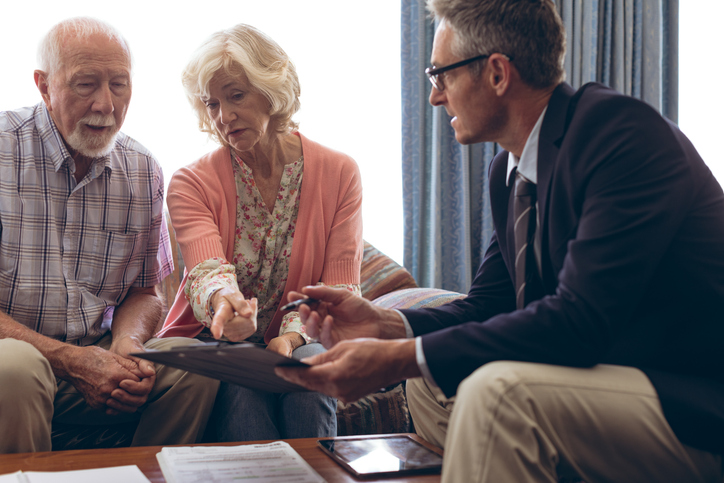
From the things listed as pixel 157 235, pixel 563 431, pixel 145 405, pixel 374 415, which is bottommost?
pixel 374 415

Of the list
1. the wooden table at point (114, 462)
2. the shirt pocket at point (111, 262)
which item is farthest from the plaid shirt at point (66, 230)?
the wooden table at point (114, 462)

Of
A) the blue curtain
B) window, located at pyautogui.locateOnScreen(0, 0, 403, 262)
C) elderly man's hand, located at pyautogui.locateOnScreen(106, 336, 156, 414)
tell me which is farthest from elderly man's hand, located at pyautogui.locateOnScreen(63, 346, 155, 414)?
the blue curtain

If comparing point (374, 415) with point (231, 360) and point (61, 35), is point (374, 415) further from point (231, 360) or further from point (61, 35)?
point (61, 35)

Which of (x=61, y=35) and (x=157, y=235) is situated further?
(x=157, y=235)

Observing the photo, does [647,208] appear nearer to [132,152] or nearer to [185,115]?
[132,152]

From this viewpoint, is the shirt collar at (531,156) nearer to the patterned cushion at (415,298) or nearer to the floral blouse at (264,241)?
the floral blouse at (264,241)

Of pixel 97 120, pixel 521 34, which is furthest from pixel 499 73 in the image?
pixel 97 120

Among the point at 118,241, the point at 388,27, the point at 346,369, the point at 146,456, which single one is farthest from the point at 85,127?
the point at 388,27

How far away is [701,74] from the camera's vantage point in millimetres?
3504

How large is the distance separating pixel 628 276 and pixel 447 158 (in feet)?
6.98

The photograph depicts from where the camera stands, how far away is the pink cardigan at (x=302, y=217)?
1.64 m

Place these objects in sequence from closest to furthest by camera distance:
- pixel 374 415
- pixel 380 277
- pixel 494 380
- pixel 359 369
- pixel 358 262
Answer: pixel 494 380 < pixel 359 369 < pixel 374 415 < pixel 358 262 < pixel 380 277

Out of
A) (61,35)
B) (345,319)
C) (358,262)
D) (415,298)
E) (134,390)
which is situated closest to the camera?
(345,319)

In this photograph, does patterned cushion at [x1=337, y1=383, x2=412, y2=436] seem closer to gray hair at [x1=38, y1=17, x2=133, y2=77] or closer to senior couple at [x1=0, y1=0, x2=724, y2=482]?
senior couple at [x1=0, y1=0, x2=724, y2=482]
